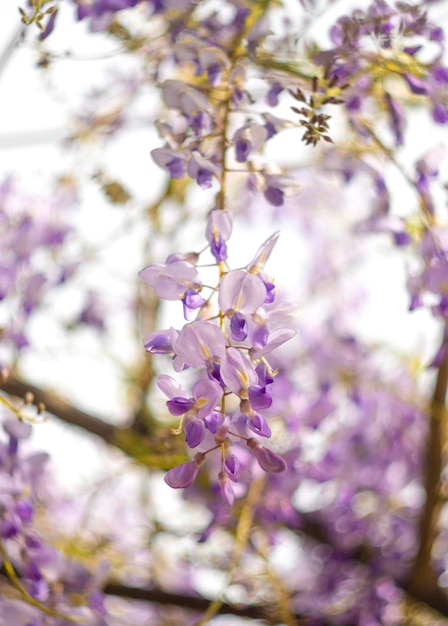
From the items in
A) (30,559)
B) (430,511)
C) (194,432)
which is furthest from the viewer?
(430,511)

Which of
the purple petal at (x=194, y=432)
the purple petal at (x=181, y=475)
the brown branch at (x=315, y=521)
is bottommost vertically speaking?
the brown branch at (x=315, y=521)

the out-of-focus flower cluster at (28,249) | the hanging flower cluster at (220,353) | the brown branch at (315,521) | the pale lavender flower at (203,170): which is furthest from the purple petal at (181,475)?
the out-of-focus flower cluster at (28,249)

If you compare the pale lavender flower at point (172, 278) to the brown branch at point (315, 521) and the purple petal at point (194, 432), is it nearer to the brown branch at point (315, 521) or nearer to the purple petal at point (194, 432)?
the purple petal at point (194, 432)

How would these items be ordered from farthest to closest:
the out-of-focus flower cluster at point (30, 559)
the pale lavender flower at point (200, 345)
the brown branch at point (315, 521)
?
the brown branch at point (315, 521) → the out-of-focus flower cluster at point (30, 559) → the pale lavender flower at point (200, 345)

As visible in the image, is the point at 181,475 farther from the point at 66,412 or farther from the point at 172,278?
the point at 66,412

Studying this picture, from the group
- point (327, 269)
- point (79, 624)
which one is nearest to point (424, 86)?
point (79, 624)

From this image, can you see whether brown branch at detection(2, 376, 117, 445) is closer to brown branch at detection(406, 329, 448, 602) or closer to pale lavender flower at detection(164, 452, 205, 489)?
brown branch at detection(406, 329, 448, 602)

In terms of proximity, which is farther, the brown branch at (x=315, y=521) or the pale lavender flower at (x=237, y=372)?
the brown branch at (x=315, y=521)

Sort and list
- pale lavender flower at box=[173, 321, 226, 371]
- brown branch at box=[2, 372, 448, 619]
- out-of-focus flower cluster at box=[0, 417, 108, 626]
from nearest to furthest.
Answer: pale lavender flower at box=[173, 321, 226, 371] → out-of-focus flower cluster at box=[0, 417, 108, 626] → brown branch at box=[2, 372, 448, 619]

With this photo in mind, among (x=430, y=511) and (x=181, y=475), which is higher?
(x=181, y=475)

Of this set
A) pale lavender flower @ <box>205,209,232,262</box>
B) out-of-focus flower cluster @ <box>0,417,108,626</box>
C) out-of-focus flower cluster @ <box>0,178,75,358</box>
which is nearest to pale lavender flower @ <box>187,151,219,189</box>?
pale lavender flower @ <box>205,209,232,262</box>

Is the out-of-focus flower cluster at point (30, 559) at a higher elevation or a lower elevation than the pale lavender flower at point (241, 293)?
lower

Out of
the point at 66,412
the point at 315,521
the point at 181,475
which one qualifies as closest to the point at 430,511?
the point at 315,521
